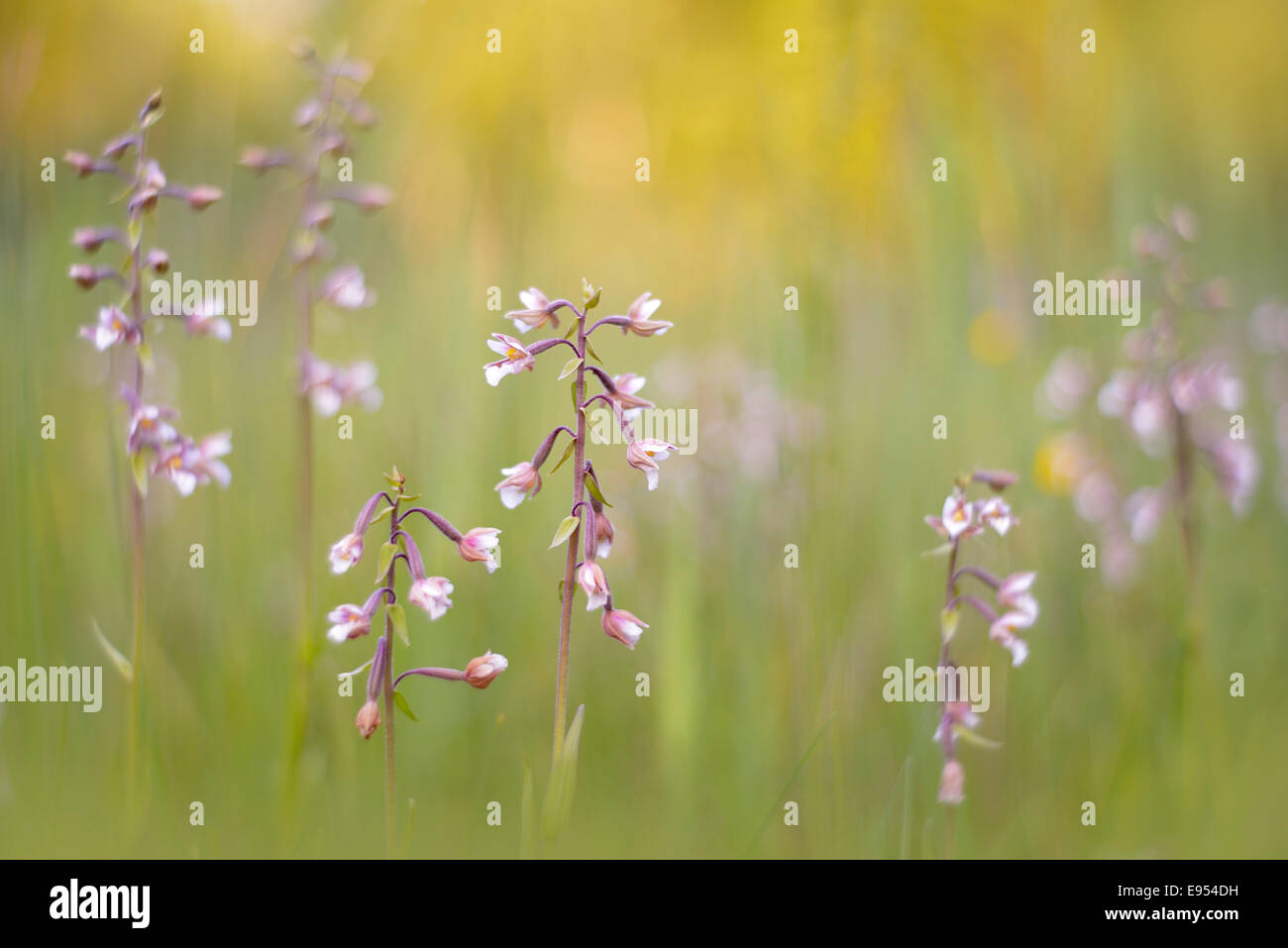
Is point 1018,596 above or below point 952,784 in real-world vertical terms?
above

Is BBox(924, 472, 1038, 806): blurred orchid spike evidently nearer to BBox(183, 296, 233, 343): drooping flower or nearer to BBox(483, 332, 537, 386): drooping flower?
BBox(483, 332, 537, 386): drooping flower

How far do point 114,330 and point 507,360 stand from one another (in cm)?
84

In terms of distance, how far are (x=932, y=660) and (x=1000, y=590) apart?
1.01 m

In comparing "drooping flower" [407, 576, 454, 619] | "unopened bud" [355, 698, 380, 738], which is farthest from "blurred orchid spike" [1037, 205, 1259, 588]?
"unopened bud" [355, 698, 380, 738]

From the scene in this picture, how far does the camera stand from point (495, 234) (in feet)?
10.2

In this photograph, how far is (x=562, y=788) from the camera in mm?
1629

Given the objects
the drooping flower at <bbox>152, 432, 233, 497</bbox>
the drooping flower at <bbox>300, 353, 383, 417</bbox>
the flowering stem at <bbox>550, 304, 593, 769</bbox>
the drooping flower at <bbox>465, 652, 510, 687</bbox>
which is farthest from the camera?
the drooping flower at <bbox>300, 353, 383, 417</bbox>

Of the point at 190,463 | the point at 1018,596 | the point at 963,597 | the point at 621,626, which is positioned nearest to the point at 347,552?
the point at 621,626

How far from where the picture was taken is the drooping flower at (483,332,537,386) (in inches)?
64.1

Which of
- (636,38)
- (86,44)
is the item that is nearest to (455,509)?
(86,44)

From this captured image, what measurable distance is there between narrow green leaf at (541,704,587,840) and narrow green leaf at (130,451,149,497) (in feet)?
3.24

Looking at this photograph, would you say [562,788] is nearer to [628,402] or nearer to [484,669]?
[484,669]

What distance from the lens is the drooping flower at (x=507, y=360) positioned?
163 centimetres
